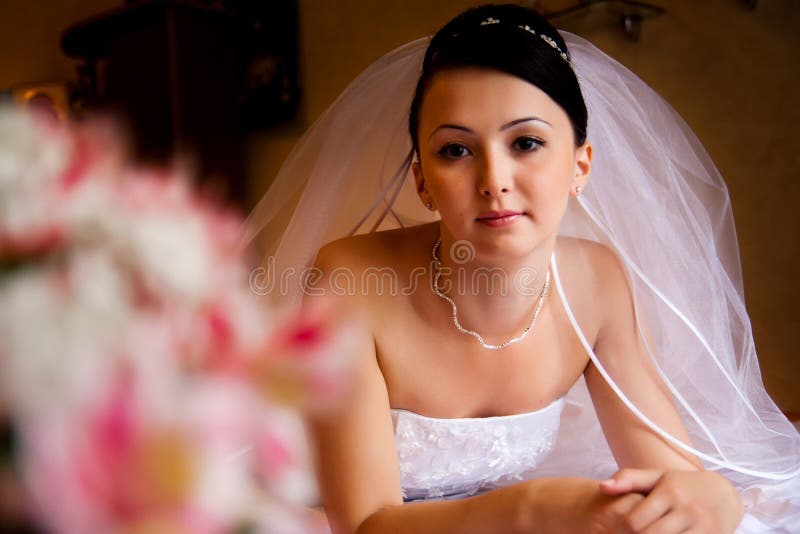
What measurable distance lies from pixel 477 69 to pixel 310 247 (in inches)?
18.2

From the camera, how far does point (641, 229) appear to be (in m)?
1.15

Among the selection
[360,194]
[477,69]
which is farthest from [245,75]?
[477,69]

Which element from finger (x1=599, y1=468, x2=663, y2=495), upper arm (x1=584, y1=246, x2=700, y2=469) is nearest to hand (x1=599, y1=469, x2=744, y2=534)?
finger (x1=599, y1=468, x2=663, y2=495)

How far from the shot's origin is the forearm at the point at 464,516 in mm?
695

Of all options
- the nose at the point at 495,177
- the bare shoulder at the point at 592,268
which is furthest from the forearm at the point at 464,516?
the bare shoulder at the point at 592,268

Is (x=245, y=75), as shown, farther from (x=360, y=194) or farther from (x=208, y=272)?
(x=208, y=272)

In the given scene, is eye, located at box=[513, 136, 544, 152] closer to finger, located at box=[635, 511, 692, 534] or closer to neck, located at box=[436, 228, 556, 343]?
neck, located at box=[436, 228, 556, 343]

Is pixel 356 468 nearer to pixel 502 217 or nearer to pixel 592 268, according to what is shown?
pixel 502 217

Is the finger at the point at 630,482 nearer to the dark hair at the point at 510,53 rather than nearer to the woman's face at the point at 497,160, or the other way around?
the woman's face at the point at 497,160

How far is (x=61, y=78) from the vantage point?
3.52 meters

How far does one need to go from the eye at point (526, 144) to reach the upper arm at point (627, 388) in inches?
13.1

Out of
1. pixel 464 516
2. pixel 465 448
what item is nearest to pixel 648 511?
pixel 464 516

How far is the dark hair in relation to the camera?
944 millimetres

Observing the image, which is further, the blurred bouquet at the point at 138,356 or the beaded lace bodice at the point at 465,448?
the beaded lace bodice at the point at 465,448
